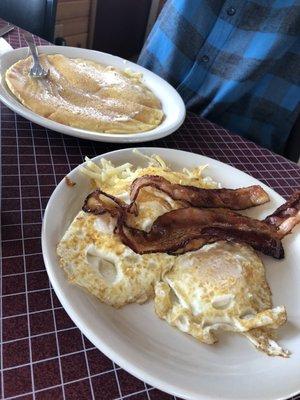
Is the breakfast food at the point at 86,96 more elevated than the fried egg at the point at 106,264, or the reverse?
the fried egg at the point at 106,264

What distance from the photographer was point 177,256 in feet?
2.27

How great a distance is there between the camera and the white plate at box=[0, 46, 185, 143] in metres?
0.94

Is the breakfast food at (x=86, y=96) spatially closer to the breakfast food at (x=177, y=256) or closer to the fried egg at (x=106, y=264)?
the breakfast food at (x=177, y=256)

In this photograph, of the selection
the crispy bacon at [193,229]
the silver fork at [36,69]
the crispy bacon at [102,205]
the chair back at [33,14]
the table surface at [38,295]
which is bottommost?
the chair back at [33,14]

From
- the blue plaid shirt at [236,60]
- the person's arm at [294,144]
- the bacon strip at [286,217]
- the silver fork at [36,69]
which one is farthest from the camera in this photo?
the person's arm at [294,144]

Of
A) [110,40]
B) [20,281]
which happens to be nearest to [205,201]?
[20,281]

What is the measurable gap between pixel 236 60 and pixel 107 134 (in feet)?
2.40

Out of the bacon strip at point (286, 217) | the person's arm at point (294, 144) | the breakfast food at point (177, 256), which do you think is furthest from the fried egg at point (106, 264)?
the person's arm at point (294, 144)

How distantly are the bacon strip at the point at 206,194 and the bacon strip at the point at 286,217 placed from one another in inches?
2.1

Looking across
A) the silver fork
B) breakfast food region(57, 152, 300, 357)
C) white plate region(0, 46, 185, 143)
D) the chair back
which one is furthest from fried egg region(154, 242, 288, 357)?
the chair back

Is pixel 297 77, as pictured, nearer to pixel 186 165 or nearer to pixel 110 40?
pixel 186 165

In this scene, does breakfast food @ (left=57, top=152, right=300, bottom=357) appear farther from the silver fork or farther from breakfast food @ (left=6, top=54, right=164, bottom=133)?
the silver fork

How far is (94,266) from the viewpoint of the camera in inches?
25.6

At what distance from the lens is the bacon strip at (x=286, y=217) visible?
2.71 feet
